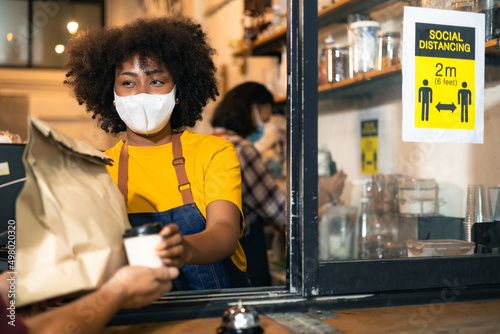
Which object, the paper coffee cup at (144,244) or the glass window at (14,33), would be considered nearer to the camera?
the paper coffee cup at (144,244)

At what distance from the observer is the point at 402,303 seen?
4.25ft


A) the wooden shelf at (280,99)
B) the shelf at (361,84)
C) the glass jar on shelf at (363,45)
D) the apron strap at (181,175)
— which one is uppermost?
the glass jar on shelf at (363,45)

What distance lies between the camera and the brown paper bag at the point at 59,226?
868 millimetres

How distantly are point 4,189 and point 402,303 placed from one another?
1.03 m

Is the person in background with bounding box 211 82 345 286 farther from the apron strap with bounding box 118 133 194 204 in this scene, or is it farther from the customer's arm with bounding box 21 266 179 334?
the customer's arm with bounding box 21 266 179 334

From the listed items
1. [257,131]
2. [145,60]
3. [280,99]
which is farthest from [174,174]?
[280,99]

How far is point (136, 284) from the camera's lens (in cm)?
90

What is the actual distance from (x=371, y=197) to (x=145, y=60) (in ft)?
3.75

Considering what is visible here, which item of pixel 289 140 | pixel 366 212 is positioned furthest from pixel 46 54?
pixel 289 140

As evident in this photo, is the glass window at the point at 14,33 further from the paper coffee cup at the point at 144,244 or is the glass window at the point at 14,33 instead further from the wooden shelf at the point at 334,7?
the paper coffee cup at the point at 144,244

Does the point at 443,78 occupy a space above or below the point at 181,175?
above

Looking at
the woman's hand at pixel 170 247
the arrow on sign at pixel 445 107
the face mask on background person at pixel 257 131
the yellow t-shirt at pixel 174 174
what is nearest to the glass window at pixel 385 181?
the arrow on sign at pixel 445 107

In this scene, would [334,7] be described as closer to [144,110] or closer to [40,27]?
[144,110]

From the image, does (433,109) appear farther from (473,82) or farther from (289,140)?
(289,140)
